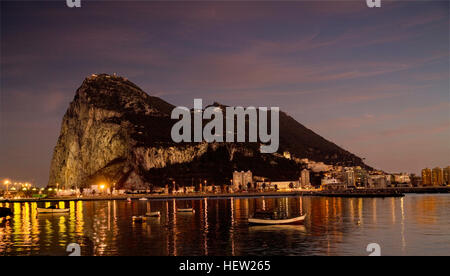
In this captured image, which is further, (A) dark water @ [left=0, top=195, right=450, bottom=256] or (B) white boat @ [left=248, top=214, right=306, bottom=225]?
(B) white boat @ [left=248, top=214, right=306, bottom=225]

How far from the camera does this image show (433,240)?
66.3 meters

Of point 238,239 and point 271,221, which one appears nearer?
point 238,239

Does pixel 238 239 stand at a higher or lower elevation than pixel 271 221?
lower

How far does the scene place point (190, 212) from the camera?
137 meters

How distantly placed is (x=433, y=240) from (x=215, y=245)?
3096 cm

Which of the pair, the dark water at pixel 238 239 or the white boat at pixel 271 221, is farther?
the white boat at pixel 271 221

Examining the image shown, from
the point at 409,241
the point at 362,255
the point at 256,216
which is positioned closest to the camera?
the point at 362,255
